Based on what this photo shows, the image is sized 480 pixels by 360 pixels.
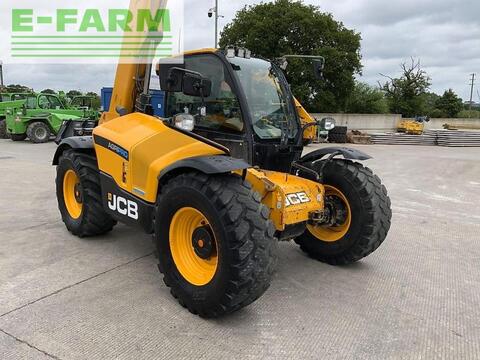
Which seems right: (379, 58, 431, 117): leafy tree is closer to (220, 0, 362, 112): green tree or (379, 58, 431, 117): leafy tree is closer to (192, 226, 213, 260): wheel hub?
(220, 0, 362, 112): green tree

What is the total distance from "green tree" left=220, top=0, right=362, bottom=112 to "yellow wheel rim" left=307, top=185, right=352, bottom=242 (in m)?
22.7

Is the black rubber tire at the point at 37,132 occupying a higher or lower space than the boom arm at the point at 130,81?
lower

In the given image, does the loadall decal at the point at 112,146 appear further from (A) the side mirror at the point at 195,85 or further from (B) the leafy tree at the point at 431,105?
(B) the leafy tree at the point at 431,105

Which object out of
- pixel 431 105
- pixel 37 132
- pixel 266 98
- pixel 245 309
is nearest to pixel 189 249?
pixel 245 309

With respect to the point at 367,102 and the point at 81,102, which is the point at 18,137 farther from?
the point at 367,102

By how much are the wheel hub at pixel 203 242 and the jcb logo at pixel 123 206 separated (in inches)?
33.7

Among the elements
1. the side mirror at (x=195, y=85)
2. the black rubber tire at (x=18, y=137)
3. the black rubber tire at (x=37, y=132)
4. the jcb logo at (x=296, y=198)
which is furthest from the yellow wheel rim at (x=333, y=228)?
the black rubber tire at (x=18, y=137)

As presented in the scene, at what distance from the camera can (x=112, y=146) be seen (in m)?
4.19

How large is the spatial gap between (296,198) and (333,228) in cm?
91

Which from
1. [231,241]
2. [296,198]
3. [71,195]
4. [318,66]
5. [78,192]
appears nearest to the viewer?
[231,241]

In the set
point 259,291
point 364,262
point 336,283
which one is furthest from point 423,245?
point 259,291

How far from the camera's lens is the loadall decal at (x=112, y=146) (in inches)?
157

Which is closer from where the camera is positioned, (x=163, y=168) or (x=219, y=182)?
(x=219, y=182)

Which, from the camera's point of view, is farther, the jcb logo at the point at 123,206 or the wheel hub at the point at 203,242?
the jcb logo at the point at 123,206
